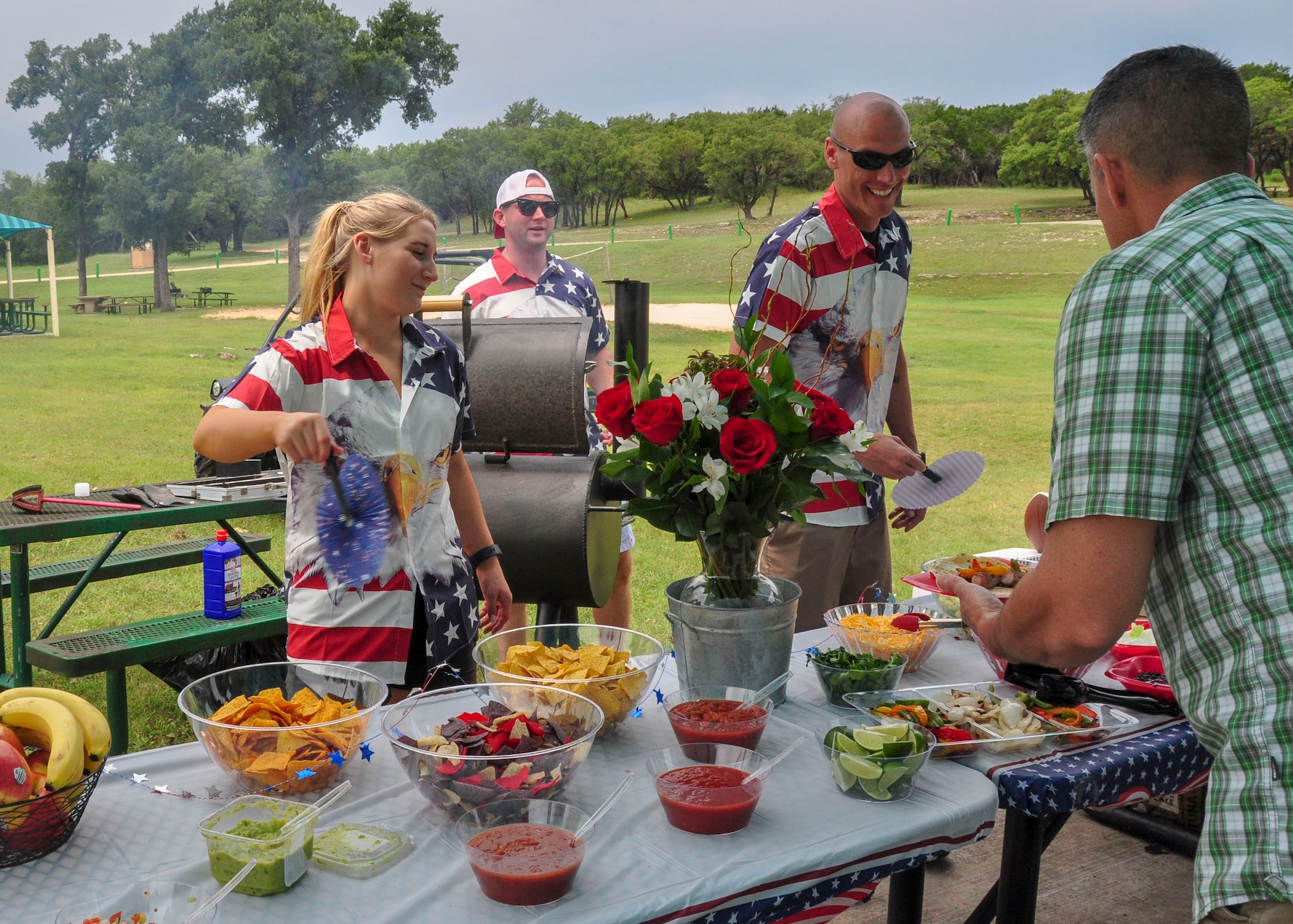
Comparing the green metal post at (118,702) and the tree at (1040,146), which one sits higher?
the tree at (1040,146)

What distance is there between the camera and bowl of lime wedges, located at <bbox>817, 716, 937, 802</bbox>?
1.23 m

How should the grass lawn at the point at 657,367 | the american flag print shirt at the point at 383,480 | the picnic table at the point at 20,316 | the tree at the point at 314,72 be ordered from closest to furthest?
1. the american flag print shirt at the point at 383,480
2. the grass lawn at the point at 657,367
3. the tree at the point at 314,72
4. the picnic table at the point at 20,316

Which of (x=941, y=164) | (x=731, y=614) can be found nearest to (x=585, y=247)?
(x=941, y=164)

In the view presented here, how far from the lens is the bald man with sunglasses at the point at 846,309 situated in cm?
221

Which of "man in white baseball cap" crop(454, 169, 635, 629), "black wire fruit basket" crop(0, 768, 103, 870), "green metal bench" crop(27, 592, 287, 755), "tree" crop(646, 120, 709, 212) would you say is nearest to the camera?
"black wire fruit basket" crop(0, 768, 103, 870)

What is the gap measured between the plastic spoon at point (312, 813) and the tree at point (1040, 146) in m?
28.9

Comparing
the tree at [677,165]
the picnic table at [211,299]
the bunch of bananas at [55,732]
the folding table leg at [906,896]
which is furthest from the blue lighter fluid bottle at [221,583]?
the picnic table at [211,299]

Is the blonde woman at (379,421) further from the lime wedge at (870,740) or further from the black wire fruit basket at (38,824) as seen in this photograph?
the lime wedge at (870,740)

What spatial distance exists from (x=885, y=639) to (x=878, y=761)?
407 mm

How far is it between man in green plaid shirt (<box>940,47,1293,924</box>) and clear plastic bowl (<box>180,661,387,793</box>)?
2.65 feet

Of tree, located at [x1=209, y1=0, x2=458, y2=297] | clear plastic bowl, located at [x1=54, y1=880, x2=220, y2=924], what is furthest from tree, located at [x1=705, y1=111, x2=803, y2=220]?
clear plastic bowl, located at [x1=54, y1=880, x2=220, y2=924]

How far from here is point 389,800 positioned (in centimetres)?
122

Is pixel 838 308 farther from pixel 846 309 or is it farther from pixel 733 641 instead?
pixel 733 641

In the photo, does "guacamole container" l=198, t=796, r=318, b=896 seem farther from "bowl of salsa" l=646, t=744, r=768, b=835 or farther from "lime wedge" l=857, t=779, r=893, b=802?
"lime wedge" l=857, t=779, r=893, b=802
